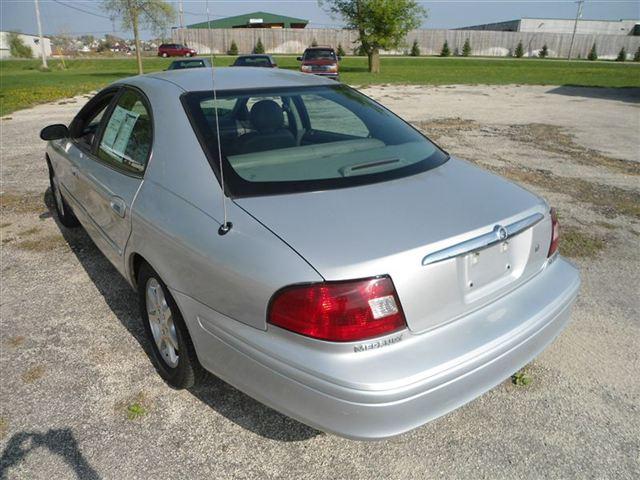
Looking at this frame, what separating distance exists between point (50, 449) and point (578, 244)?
424 cm

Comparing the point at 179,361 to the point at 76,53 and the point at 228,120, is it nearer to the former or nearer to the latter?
the point at 228,120

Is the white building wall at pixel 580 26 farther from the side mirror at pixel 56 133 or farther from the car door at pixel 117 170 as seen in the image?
the car door at pixel 117 170

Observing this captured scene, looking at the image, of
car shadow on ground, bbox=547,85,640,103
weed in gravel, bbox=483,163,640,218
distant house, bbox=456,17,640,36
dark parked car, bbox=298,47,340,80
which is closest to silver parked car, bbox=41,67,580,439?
weed in gravel, bbox=483,163,640,218

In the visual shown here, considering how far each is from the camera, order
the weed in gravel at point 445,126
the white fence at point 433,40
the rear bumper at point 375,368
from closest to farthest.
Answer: the rear bumper at point 375,368 → the weed in gravel at point 445,126 → the white fence at point 433,40

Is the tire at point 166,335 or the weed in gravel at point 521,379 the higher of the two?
the tire at point 166,335

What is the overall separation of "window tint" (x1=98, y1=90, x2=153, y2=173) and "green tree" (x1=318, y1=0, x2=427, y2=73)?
31803 mm

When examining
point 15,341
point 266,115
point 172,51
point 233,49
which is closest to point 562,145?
point 266,115

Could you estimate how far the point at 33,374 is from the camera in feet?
8.84

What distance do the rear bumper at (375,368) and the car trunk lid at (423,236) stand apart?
0.30ft

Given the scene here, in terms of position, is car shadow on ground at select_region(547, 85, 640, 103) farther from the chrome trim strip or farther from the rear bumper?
the rear bumper

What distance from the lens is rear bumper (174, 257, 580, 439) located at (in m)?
1.68

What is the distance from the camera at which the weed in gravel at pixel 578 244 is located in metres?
4.24

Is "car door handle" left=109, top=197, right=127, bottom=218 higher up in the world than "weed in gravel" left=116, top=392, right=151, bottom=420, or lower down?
higher up

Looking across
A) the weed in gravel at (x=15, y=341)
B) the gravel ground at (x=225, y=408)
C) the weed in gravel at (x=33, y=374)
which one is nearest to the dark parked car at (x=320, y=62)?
the gravel ground at (x=225, y=408)
